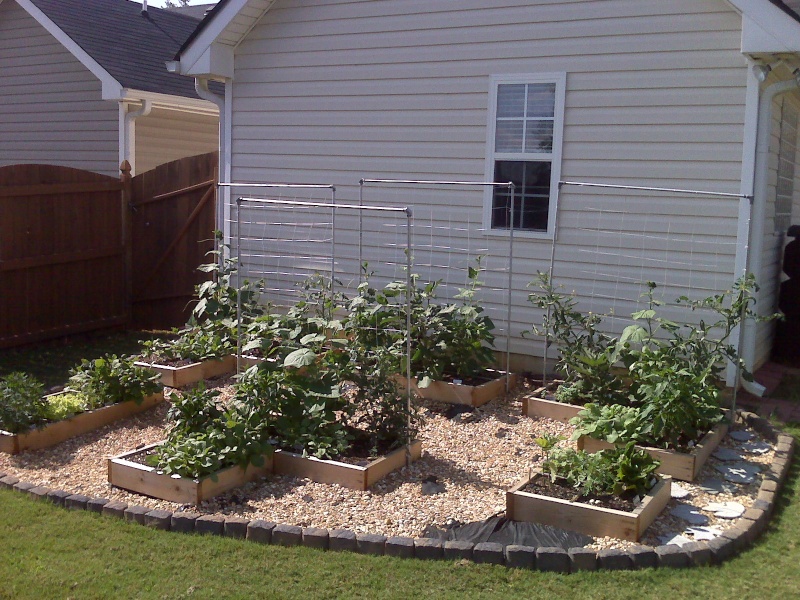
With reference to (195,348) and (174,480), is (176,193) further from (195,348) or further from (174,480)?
(174,480)

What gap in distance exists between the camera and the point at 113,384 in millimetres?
6836

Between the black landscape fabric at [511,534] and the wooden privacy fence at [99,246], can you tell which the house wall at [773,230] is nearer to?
the black landscape fabric at [511,534]

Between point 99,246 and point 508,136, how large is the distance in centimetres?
539

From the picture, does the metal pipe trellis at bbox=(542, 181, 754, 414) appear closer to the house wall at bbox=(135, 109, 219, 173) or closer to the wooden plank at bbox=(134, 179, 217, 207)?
the wooden plank at bbox=(134, 179, 217, 207)

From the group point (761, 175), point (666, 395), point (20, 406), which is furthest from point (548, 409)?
point (20, 406)

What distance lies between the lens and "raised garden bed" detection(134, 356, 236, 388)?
7.67 metres

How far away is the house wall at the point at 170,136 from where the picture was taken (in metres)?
13.1

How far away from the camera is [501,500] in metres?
5.24

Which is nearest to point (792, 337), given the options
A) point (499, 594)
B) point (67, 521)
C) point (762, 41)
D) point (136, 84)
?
point (762, 41)

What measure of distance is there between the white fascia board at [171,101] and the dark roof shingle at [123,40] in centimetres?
9

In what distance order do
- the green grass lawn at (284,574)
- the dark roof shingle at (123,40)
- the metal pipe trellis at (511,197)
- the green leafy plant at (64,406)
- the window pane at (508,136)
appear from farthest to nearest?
1. the dark roof shingle at (123,40)
2. the window pane at (508,136)
3. the metal pipe trellis at (511,197)
4. the green leafy plant at (64,406)
5. the green grass lawn at (284,574)

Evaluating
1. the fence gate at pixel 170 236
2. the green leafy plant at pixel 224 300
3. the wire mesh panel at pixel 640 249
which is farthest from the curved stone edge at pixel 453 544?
the fence gate at pixel 170 236

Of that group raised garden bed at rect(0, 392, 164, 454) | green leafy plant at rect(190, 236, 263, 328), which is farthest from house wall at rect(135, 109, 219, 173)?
raised garden bed at rect(0, 392, 164, 454)

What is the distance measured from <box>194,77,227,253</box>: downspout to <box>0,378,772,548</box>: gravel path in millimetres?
3700
